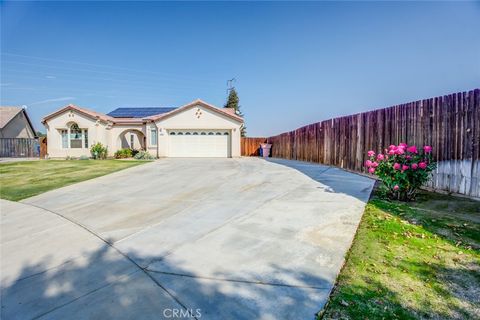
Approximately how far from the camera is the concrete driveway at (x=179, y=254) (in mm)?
2338

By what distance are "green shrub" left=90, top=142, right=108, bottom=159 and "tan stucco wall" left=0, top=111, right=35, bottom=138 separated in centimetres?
1527

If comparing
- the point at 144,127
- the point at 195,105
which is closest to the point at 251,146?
the point at 195,105

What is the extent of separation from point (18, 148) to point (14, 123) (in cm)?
610

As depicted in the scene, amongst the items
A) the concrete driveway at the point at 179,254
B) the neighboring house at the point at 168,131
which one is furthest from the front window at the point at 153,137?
the concrete driveway at the point at 179,254

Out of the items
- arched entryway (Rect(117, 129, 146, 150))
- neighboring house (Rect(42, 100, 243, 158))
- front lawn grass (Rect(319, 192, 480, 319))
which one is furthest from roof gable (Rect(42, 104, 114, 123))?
front lawn grass (Rect(319, 192, 480, 319))

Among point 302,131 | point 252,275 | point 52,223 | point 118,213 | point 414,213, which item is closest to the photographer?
point 252,275

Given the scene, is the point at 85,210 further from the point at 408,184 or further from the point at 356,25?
the point at 356,25

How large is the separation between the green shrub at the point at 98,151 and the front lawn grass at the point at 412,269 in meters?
19.7

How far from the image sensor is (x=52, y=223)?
4.98 meters

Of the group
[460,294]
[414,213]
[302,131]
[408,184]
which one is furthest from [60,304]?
[302,131]

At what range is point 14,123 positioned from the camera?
91.8 feet

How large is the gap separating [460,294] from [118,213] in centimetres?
553

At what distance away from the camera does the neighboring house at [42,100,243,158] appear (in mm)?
19188

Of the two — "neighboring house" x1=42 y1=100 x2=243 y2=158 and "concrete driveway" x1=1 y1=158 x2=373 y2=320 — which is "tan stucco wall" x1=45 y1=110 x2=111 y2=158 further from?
"concrete driveway" x1=1 y1=158 x2=373 y2=320
